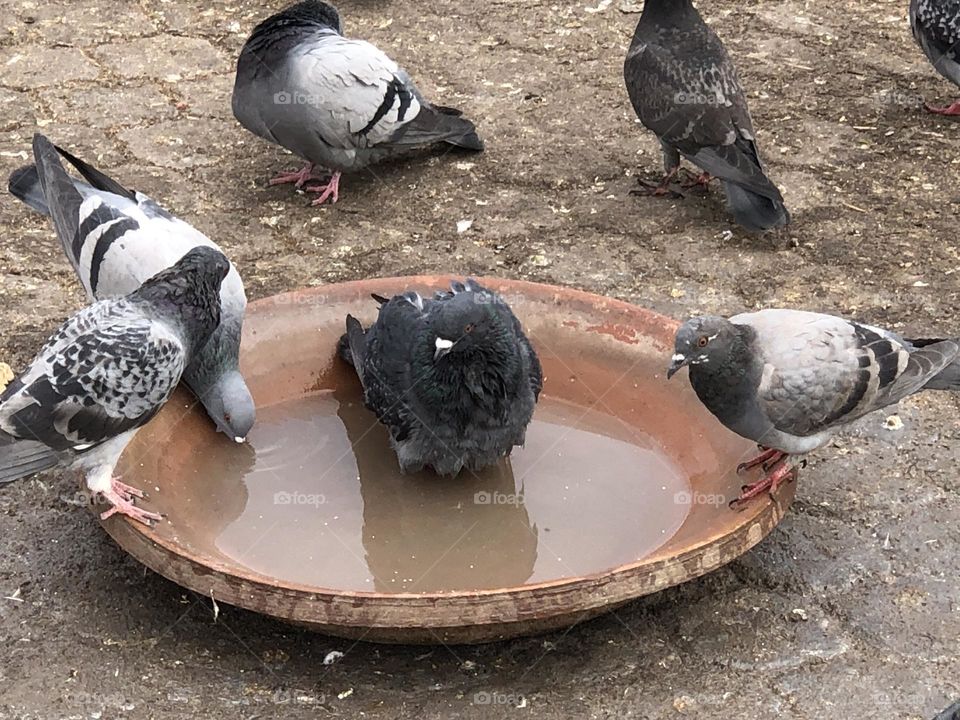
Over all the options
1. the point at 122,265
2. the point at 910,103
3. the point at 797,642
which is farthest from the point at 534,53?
the point at 797,642

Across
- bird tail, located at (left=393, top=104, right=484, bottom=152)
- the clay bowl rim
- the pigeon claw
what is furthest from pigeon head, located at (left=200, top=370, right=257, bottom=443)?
bird tail, located at (left=393, top=104, right=484, bottom=152)

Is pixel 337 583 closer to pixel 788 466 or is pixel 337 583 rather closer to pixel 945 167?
pixel 788 466

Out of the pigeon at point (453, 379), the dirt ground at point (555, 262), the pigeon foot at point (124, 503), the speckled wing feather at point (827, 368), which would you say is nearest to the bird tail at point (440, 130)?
the dirt ground at point (555, 262)

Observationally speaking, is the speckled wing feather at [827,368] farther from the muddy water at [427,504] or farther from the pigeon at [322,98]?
the pigeon at [322,98]

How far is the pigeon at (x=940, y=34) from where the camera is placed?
6.78 metres

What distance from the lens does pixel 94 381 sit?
11.6ft

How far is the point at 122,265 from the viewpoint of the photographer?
4.34 m

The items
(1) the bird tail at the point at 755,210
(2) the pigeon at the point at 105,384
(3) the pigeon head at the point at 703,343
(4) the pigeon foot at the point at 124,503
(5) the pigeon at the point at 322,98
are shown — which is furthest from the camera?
(5) the pigeon at the point at 322,98

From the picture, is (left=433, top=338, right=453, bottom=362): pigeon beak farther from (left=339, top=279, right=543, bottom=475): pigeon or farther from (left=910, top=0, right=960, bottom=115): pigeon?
(left=910, top=0, right=960, bottom=115): pigeon

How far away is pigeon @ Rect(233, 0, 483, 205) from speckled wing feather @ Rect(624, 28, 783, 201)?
1.14 m

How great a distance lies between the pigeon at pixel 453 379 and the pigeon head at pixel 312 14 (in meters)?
2.75

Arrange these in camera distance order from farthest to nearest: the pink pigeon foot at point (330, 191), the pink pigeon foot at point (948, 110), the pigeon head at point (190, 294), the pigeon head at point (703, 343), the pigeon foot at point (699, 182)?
the pink pigeon foot at point (948, 110)
the pigeon foot at point (699, 182)
the pink pigeon foot at point (330, 191)
the pigeon head at point (190, 294)
the pigeon head at point (703, 343)

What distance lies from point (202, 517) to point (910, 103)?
517cm

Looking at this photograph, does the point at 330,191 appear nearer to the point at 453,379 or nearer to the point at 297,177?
the point at 297,177
